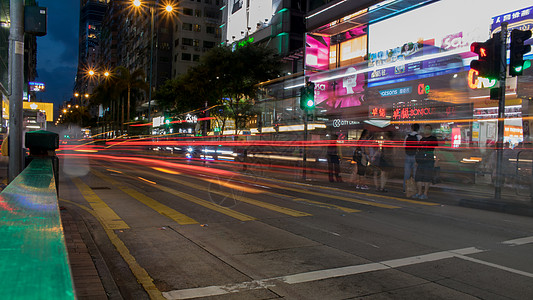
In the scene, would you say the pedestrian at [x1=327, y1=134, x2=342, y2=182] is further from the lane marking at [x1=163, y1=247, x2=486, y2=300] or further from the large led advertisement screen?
the large led advertisement screen

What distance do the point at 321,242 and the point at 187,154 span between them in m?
33.9

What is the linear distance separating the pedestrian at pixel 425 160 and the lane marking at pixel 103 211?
817 centimetres

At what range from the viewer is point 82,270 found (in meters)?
4.26

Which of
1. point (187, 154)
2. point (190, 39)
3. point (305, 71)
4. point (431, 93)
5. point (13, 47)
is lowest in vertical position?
point (187, 154)

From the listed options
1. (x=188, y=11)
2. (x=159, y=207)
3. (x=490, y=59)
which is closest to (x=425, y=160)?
(x=490, y=59)

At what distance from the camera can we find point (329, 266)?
4953 mm

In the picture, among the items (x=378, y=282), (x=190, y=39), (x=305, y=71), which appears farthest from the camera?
(x=190, y=39)

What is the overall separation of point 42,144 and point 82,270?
151 inches

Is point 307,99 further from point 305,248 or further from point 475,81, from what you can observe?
point 305,248

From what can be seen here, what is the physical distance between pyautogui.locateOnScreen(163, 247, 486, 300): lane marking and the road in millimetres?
12

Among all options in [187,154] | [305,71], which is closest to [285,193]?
[305,71]

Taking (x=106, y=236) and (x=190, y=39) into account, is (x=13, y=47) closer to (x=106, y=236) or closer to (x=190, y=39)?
(x=106, y=236)

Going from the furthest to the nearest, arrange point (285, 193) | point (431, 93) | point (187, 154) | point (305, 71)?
point (187, 154)
point (305, 71)
point (431, 93)
point (285, 193)

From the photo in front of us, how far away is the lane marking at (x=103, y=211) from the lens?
7.19 meters
